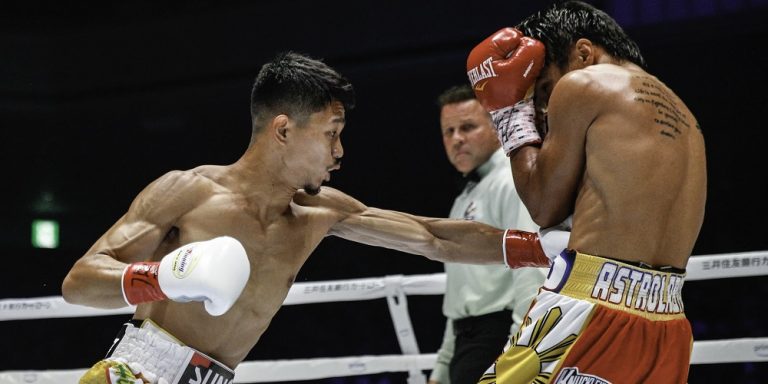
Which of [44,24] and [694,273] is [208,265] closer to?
[694,273]

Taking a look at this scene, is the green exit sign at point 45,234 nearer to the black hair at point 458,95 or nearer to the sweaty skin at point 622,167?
the black hair at point 458,95

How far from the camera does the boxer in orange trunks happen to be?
1.63 metres

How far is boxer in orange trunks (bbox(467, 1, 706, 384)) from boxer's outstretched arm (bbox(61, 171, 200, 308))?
76cm

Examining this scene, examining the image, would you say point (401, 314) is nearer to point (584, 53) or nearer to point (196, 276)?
point (584, 53)

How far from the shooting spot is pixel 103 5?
7090 mm

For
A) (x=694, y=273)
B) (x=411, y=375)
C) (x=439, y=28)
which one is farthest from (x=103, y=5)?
(x=694, y=273)

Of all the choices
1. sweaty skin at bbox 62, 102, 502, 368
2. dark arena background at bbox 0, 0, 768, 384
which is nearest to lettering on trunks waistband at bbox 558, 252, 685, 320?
sweaty skin at bbox 62, 102, 502, 368

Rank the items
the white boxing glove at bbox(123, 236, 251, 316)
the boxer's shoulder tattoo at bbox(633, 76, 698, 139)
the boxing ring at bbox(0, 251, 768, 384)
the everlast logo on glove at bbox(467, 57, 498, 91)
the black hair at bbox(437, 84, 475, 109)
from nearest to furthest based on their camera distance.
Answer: the white boxing glove at bbox(123, 236, 251, 316), the boxer's shoulder tattoo at bbox(633, 76, 698, 139), the everlast logo on glove at bbox(467, 57, 498, 91), the boxing ring at bbox(0, 251, 768, 384), the black hair at bbox(437, 84, 475, 109)

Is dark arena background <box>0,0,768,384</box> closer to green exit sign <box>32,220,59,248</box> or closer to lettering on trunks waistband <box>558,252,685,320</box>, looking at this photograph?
→ green exit sign <box>32,220,59,248</box>

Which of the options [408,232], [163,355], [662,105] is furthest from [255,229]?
[662,105]

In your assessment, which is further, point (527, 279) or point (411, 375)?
point (411, 375)

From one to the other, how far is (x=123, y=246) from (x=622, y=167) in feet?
3.41

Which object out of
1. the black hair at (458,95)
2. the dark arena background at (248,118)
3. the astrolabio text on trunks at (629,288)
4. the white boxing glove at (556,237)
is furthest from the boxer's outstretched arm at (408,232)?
the dark arena background at (248,118)

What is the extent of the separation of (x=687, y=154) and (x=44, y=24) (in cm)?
636
